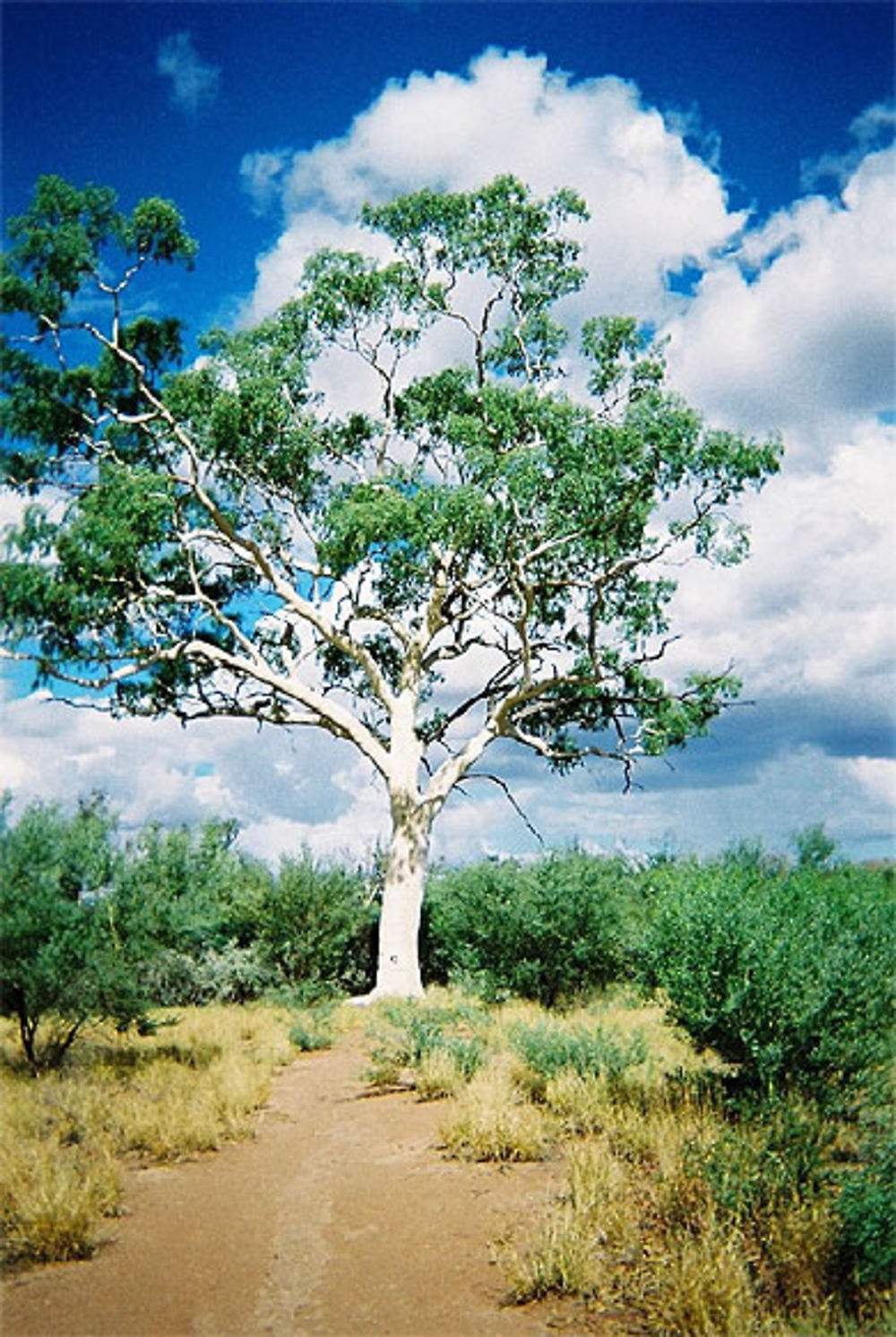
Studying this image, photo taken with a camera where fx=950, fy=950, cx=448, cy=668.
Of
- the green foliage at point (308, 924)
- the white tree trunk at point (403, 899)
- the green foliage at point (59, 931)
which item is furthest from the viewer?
the green foliage at point (308, 924)

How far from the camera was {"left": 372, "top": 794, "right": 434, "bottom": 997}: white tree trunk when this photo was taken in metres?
17.5

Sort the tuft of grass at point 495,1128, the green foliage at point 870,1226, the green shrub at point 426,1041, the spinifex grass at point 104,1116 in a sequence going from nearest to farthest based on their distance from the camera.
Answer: the green foliage at point 870,1226, the spinifex grass at point 104,1116, the tuft of grass at point 495,1128, the green shrub at point 426,1041

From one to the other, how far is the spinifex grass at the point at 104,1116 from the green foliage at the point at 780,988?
15.0 feet

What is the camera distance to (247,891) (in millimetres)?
18797

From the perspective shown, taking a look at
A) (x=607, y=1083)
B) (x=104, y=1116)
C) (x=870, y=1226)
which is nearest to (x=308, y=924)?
(x=104, y=1116)

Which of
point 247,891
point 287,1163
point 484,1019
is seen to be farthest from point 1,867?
point 247,891

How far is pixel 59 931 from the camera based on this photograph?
Result: 993 centimetres

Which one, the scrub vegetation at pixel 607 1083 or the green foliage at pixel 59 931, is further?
the green foliage at pixel 59 931

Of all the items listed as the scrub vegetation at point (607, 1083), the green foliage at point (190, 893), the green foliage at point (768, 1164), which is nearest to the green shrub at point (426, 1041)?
the scrub vegetation at point (607, 1083)

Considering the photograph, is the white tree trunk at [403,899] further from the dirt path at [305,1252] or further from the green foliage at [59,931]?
the dirt path at [305,1252]

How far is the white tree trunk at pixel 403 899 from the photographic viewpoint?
17484mm

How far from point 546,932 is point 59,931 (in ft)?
30.0

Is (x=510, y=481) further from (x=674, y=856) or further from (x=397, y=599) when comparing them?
(x=674, y=856)

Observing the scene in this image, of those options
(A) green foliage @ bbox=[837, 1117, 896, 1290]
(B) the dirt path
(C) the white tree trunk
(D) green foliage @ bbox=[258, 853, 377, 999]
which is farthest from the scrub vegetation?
(D) green foliage @ bbox=[258, 853, 377, 999]
